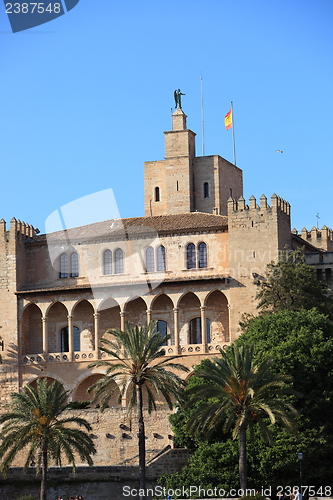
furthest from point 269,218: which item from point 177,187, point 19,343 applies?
point 19,343

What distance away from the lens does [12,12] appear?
39.8 m

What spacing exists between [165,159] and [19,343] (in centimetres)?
1580

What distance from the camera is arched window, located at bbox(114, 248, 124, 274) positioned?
209ft

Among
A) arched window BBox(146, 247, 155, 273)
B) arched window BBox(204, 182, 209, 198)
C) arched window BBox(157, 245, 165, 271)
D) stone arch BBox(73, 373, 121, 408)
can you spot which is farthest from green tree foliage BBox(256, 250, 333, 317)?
arched window BBox(204, 182, 209, 198)

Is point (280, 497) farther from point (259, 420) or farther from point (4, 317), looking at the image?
point (4, 317)

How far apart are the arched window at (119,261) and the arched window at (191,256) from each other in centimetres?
388

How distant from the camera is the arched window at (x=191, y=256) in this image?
6259 cm

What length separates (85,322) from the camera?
64438mm

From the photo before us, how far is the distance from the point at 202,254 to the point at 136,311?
5121 mm

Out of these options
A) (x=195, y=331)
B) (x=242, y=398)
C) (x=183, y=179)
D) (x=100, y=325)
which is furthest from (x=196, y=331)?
(x=242, y=398)

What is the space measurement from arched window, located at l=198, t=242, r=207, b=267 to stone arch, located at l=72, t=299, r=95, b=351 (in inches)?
280
